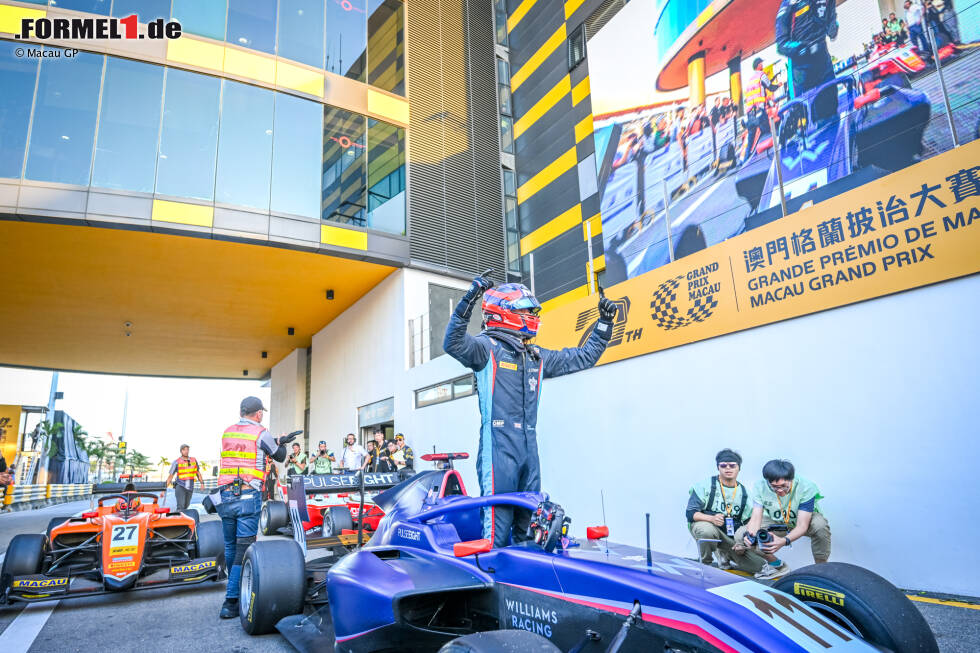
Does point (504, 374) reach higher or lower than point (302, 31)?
lower

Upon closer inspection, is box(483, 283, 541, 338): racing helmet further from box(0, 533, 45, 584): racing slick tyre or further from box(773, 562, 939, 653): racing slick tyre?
box(0, 533, 45, 584): racing slick tyre

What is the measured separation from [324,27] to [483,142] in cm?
524

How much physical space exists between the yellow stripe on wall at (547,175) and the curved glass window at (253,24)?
762 cm

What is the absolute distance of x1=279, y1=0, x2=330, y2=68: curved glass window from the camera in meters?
15.3

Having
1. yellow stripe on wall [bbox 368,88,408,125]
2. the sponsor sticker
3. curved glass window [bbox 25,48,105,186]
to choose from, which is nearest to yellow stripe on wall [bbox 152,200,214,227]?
curved glass window [bbox 25,48,105,186]

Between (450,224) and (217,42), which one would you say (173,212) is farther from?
(450,224)

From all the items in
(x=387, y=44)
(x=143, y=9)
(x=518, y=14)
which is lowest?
(x=143, y=9)

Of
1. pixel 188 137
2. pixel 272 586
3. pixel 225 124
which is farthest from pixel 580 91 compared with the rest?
pixel 272 586

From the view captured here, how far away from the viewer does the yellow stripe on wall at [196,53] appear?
45.7 ft

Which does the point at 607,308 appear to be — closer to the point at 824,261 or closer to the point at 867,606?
the point at 867,606

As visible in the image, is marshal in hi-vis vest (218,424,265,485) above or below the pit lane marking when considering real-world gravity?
above

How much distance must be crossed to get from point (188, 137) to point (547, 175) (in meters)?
9.16

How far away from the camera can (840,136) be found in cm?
861

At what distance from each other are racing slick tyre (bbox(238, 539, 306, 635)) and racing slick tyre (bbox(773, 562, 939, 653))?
121 inches
